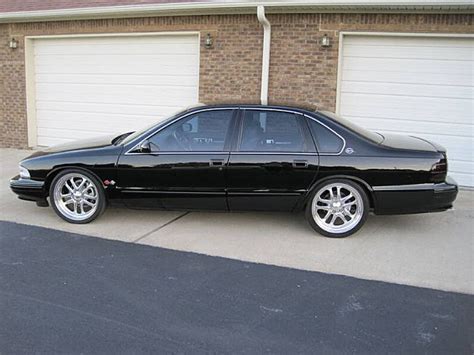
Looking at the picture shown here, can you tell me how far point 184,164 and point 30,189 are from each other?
1829 millimetres

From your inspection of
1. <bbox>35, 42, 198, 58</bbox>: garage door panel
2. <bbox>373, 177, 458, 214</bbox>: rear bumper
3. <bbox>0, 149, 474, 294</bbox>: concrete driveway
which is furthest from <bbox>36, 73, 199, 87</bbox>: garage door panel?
<bbox>373, 177, 458, 214</bbox>: rear bumper

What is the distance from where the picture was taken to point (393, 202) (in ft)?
15.9

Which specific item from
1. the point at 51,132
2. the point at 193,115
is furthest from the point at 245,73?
the point at 51,132

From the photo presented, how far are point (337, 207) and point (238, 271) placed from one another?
56.3 inches

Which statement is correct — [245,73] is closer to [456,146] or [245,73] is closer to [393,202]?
[456,146]

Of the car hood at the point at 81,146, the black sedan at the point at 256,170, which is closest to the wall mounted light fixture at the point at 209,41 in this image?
the car hood at the point at 81,146

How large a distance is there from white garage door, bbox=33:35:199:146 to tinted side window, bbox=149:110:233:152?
3.88 meters

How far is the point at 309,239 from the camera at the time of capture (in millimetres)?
4965

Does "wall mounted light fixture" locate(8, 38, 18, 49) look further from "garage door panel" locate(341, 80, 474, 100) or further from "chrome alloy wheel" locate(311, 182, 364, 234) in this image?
"chrome alloy wheel" locate(311, 182, 364, 234)

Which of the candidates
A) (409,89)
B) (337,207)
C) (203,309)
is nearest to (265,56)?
(409,89)

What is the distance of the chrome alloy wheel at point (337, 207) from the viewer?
16.1 feet

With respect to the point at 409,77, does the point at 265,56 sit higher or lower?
higher

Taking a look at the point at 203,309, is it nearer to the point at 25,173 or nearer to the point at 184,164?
the point at 184,164

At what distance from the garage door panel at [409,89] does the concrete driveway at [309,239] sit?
2107 millimetres
